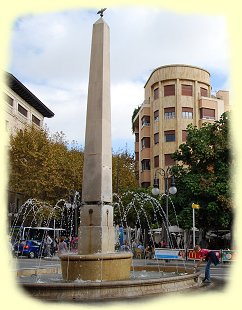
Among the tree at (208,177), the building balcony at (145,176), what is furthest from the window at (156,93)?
the tree at (208,177)

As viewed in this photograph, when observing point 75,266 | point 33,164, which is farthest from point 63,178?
point 75,266

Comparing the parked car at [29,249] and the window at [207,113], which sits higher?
the window at [207,113]

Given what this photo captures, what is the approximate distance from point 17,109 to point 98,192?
127 ft

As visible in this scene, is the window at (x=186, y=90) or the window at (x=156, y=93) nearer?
the window at (x=186, y=90)

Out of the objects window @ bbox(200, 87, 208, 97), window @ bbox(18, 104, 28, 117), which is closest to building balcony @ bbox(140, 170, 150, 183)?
window @ bbox(200, 87, 208, 97)

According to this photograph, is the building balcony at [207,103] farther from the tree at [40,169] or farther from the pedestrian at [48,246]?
the pedestrian at [48,246]

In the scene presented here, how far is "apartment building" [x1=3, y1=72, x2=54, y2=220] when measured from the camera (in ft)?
147

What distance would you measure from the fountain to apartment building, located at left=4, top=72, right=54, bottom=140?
30.8 m

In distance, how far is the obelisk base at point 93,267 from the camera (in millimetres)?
11008

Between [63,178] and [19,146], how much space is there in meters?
4.55

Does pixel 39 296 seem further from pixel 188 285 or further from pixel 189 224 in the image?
pixel 189 224

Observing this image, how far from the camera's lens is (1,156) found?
9.95 meters

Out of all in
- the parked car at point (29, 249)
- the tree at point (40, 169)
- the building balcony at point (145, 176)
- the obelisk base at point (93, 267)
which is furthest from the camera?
the building balcony at point (145, 176)

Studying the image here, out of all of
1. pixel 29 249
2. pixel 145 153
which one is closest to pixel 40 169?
pixel 29 249
